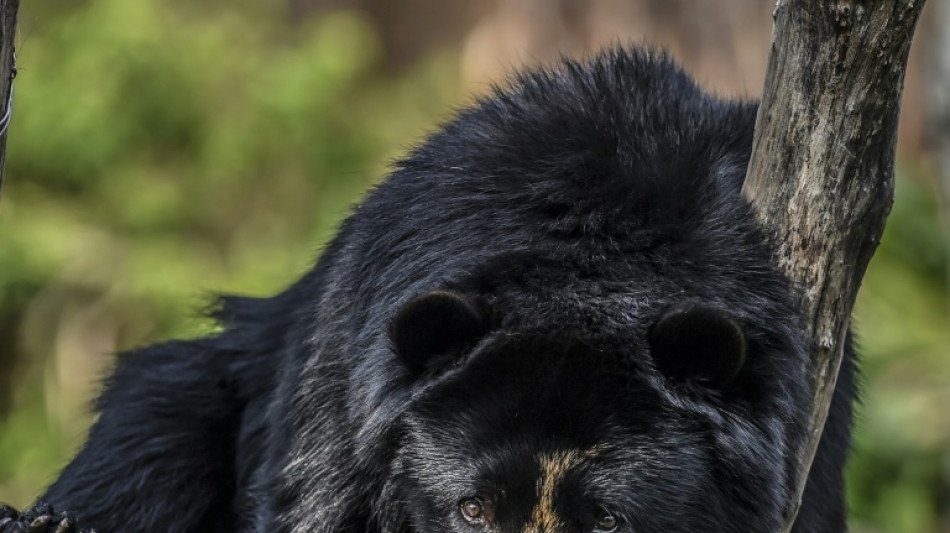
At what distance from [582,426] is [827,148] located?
1.14 meters

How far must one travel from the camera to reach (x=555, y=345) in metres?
4.02

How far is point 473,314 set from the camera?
159 inches

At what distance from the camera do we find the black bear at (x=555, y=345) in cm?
399

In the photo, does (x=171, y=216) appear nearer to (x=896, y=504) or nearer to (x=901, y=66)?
(x=896, y=504)

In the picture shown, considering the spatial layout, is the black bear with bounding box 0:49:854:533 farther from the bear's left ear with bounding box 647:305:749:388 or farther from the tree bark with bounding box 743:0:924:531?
the tree bark with bounding box 743:0:924:531

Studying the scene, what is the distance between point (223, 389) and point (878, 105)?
321cm

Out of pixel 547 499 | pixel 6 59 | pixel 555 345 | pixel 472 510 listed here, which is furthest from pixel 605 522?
pixel 6 59

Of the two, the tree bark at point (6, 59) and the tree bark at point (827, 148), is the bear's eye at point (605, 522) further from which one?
the tree bark at point (6, 59)

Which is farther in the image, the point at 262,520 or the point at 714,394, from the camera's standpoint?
the point at 262,520

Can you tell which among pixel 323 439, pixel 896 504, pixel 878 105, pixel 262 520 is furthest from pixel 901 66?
pixel 896 504

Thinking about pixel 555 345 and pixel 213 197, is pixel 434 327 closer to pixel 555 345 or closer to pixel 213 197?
pixel 555 345

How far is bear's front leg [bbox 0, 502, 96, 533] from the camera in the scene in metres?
4.12

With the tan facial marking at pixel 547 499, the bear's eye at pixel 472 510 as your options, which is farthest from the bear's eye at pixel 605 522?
the bear's eye at pixel 472 510

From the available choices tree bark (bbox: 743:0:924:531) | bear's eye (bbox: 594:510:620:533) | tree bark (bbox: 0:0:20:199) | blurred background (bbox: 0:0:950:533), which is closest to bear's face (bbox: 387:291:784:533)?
bear's eye (bbox: 594:510:620:533)
